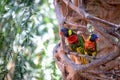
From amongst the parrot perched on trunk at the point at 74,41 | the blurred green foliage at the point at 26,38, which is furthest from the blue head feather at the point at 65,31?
the blurred green foliage at the point at 26,38

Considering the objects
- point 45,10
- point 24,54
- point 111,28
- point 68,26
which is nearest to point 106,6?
point 68,26

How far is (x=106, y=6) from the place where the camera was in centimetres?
A: 127

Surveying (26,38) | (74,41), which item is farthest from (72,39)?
(26,38)

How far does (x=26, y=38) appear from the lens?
5.51 feet

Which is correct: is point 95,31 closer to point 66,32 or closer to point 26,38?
point 66,32

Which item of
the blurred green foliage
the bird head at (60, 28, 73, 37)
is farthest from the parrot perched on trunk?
the blurred green foliage

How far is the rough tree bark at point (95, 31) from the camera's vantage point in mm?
934

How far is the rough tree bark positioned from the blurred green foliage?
1.52 ft

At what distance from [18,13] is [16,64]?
0.29m

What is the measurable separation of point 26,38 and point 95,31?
0.68m

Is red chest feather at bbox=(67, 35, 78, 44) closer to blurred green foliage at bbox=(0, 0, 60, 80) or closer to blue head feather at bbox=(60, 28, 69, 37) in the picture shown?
blue head feather at bbox=(60, 28, 69, 37)

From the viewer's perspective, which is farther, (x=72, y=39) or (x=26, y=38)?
(x=26, y=38)

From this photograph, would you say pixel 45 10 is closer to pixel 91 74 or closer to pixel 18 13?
pixel 18 13

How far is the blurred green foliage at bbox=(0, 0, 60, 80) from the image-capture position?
1.70 m
